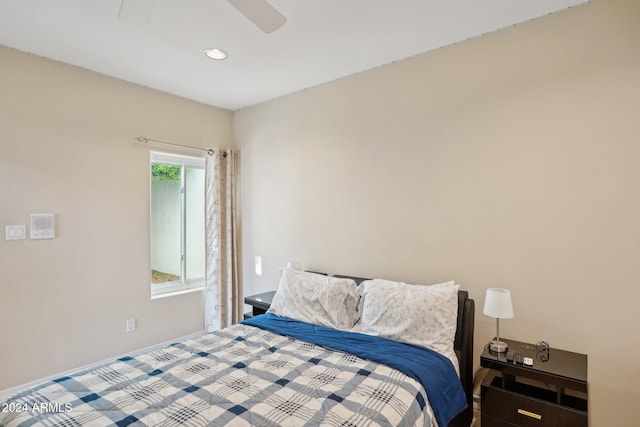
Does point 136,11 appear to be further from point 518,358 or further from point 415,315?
point 518,358

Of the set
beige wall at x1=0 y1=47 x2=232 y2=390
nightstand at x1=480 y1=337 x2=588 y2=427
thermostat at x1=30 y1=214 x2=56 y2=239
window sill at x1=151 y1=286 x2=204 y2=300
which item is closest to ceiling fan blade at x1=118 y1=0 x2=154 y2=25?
beige wall at x1=0 y1=47 x2=232 y2=390

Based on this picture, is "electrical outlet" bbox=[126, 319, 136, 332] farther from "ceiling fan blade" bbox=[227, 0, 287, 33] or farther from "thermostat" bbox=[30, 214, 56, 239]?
"ceiling fan blade" bbox=[227, 0, 287, 33]

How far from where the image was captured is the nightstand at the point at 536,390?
1.75 m

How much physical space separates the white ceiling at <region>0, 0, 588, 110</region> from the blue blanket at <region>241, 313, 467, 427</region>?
2.09 meters

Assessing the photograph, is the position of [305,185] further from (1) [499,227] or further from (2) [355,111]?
(1) [499,227]

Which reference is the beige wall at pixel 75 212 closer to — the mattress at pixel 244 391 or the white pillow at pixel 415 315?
the mattress at pixel 244 391

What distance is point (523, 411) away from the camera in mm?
1857

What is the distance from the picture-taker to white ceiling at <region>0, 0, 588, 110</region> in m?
2.11

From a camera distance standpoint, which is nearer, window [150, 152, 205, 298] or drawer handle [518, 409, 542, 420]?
drawer handle [518, 409, 542, 420]

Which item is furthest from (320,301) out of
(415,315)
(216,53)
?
(216,53)

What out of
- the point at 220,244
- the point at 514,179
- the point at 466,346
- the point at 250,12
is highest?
the point at 250,12

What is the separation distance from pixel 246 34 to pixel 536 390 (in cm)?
294

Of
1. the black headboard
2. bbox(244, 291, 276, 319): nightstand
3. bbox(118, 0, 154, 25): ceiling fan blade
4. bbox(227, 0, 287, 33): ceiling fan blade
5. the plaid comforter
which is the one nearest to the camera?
the plaid comforter

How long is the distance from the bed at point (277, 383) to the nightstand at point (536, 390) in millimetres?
181
